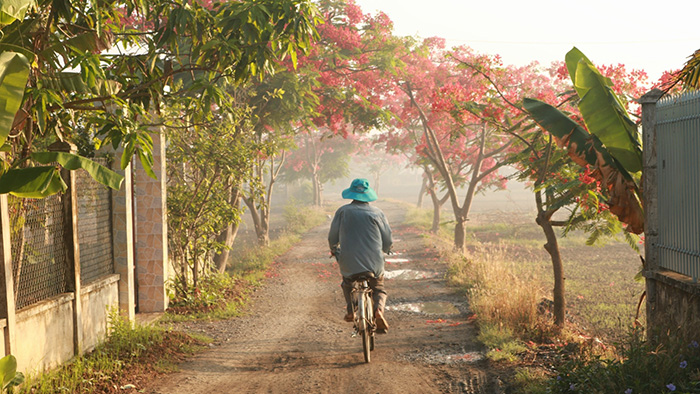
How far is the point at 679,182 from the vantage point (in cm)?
562

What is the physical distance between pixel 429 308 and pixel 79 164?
7.96 meters

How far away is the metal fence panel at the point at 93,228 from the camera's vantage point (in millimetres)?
7926

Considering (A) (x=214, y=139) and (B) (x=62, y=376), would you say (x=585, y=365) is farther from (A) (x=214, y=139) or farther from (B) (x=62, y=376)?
(A) (x=214, y=139)

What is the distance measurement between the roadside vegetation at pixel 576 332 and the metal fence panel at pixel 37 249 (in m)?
5.36

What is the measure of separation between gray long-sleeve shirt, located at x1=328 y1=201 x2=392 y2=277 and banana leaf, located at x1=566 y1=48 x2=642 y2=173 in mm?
2908

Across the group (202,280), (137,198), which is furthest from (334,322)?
(137,198)

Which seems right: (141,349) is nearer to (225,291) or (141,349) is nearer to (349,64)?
(225,291)

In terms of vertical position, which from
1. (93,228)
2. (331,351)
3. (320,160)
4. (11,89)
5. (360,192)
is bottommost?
(331,351)

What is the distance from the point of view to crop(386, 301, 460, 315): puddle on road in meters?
10.8

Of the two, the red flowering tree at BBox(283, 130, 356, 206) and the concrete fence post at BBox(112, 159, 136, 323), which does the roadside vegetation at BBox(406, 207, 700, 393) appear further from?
the red flowering tree at BBox(283, 130, 356, 206)

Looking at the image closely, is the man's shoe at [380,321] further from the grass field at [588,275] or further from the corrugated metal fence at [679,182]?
the corrugated metal fence at [679,182]

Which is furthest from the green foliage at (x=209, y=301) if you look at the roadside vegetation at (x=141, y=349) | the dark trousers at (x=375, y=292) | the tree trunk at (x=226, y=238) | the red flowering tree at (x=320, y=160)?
the red flowering tree at (x=320, y=160)

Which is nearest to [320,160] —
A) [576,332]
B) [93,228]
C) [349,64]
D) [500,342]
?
[349,64]

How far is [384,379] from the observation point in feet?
21.8
